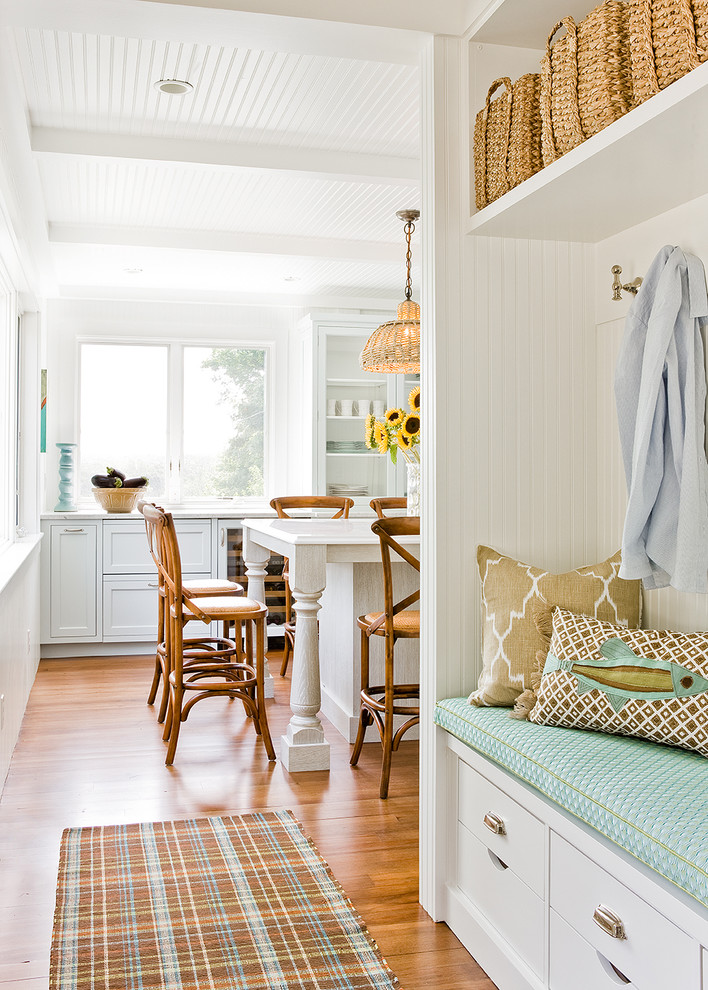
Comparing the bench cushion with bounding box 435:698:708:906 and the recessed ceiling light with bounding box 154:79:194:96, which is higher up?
the recessed ceiling light with bounding box 154:79:194:96

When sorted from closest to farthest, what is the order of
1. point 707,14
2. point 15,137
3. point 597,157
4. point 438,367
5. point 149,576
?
1. point 707,14
2. point 597,157
3. point 438,367
4. point 15,137
5. point 149,576

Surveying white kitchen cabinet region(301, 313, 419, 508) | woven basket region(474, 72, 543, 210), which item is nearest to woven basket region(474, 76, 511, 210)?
woven basket region(474, 72, 543, 210)

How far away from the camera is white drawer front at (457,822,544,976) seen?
5.95 feet

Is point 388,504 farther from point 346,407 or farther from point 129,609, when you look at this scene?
point 129,609

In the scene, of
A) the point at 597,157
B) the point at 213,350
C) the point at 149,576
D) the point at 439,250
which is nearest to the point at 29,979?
the point at 439,250

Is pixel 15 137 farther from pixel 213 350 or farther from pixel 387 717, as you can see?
pixel 213 350

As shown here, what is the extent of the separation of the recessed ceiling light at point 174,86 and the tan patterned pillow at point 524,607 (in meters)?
2.14

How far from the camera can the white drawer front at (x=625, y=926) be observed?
4.44 feet

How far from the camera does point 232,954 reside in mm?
2084

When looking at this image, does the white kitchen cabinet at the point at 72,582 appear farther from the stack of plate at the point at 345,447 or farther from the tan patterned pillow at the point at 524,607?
the tan patterned pillow at the point at 524,607

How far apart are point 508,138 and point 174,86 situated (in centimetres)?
159

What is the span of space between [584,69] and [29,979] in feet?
7.49

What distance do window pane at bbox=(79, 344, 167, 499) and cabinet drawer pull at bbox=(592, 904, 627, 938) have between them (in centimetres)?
536

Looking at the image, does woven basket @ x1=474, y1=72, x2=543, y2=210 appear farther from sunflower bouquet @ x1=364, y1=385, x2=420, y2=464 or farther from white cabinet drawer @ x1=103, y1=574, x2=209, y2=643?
white cabinet drawer @ x1=103, y1=574, x2=209, y2=643
